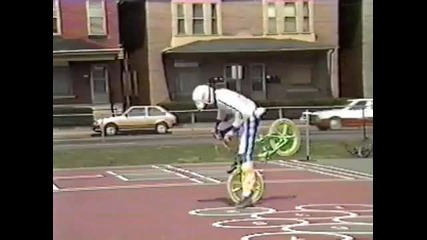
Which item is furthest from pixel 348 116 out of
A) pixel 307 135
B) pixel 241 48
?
pixel 241 48

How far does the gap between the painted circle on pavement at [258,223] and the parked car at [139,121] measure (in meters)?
0.49

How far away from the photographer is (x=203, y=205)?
3.41 m

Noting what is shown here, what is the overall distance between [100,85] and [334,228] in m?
1.19

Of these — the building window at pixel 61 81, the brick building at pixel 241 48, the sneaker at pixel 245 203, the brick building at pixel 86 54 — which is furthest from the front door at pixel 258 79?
the building window at pixel 61 81

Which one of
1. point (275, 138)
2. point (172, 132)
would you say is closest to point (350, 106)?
point (275, 138)

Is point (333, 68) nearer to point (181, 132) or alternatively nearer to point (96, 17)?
point (181, 132)

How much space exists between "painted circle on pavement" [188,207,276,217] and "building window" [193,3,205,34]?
788 mm

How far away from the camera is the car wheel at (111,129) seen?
11.2 ft

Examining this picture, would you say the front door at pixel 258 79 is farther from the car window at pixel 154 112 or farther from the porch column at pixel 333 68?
the car window at pixel 154 112

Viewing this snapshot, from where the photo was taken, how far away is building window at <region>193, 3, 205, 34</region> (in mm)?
3367
